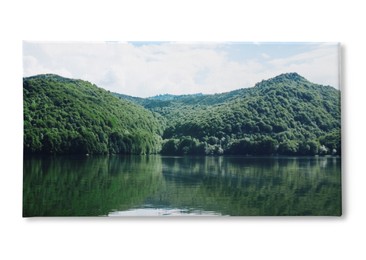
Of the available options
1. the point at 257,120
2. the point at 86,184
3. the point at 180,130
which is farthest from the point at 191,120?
the point at 86,184

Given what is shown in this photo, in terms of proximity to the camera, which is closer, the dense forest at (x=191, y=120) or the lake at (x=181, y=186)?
the lake at (x=181, y=186)

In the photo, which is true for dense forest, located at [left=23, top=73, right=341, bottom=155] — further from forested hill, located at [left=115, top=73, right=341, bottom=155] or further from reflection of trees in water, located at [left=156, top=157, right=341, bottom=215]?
reflection of trees in water, located at [left=156, top=157, right=341, bottom=215]

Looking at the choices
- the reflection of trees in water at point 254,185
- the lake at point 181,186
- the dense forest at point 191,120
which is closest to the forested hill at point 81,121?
the dense forest at point 191,120

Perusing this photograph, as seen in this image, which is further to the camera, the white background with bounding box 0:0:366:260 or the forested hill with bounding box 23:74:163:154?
the forested hill with bounding box 23:74:163:154

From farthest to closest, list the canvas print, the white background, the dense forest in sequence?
the dense forest
the canvas print
the white background

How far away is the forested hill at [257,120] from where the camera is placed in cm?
593

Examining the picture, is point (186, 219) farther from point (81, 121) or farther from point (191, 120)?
point (81, 121)

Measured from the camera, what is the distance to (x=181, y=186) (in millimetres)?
5875

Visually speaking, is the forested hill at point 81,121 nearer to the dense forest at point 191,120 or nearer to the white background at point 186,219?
the dense forest at point 191,120

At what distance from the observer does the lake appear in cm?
571

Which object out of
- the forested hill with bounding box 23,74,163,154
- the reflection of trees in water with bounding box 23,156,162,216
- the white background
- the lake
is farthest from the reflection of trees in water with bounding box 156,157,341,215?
the forested hill with bounding box 23,74,163,154

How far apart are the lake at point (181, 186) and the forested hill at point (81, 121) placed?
129 mm
